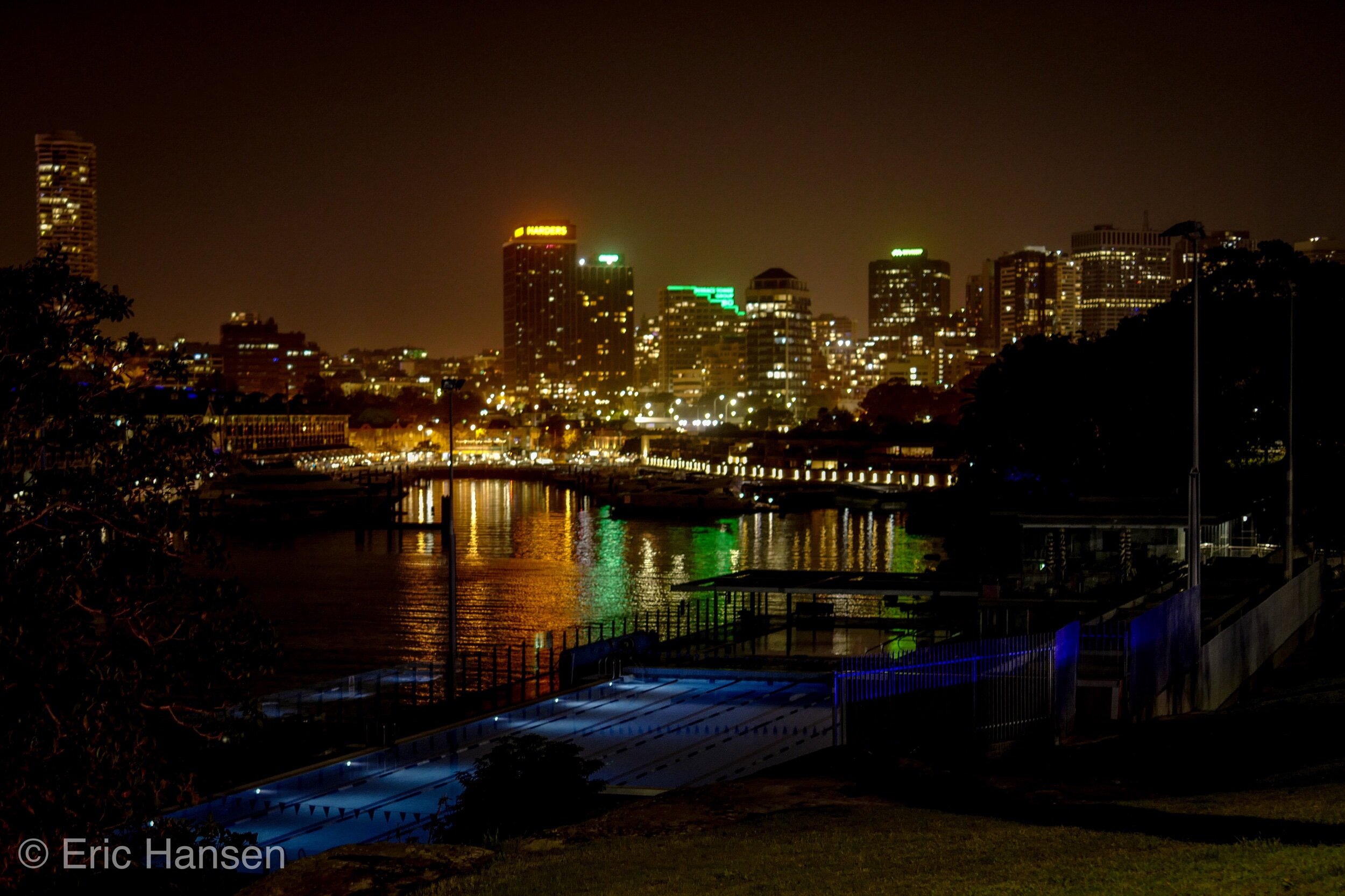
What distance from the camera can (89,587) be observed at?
11844mm

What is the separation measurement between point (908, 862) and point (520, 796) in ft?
19.7

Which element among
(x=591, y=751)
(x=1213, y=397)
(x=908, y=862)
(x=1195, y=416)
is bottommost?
(x=591, y=751)

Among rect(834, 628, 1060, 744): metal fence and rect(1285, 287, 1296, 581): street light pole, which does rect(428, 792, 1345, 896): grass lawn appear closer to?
rect(834, 628, 1060, 744): metal fence

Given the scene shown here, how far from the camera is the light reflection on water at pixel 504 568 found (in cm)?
5291

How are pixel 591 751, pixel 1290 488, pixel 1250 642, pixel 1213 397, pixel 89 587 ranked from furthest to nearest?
1. pixel 1213 397
2. pixel 1290 488
3. pixel 1250 642
4. pixel 591 751
5. pixel 89 587

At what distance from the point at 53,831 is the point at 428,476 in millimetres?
178521

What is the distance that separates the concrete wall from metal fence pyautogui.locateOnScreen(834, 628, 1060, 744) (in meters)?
5.46

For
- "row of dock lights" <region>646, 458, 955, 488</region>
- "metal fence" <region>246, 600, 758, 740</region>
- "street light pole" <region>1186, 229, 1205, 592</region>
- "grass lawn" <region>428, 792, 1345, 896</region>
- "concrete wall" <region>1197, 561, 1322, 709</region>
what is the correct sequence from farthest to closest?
1. "row of dock lights" <region>646, 458, 955, 488</region>
2. "metal fence" <region>246, 600, 758, 740</region>
3. "street light pole" <region>1186, 229, 1205, 592</region>
4. "concrete wall" <region>1197, 561, 1322, 709</region>
5. "grass lawn" <region>428, 792, 1345, 896</region>

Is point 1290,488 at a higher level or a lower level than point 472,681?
higher

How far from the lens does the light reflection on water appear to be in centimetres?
5291

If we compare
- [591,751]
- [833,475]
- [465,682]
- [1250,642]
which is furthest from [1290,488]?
[833,475]

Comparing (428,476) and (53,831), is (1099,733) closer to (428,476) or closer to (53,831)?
(53,831)
